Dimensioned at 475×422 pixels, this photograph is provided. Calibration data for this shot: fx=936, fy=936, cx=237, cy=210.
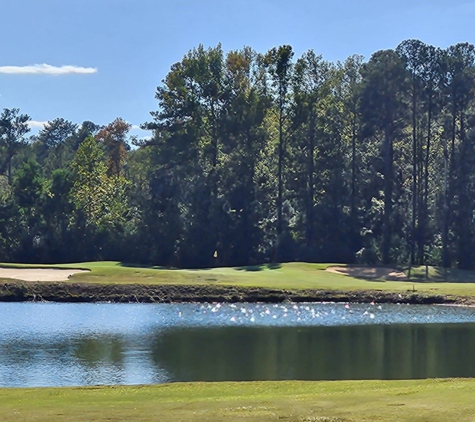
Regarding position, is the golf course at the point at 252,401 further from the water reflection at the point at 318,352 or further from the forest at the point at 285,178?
the forest at the point at 285,178

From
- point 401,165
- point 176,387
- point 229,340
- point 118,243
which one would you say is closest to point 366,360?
point 229,340

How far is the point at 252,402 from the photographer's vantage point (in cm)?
1859

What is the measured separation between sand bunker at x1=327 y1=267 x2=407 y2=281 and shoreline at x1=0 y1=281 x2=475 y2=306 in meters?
13.9

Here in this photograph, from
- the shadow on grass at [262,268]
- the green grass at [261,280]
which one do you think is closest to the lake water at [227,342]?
the green grass at [261,280]

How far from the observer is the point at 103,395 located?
798 inches

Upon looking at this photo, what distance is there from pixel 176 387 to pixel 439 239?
6056cm

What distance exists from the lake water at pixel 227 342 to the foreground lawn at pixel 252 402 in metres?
3.39

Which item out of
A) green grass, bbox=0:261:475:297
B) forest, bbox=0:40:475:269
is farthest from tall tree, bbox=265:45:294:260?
green grass, bbox=0:261:475:297

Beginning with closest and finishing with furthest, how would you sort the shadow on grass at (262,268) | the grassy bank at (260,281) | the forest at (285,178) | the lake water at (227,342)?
the lake water at (227,342)
the grassy bank at (260,281)
the shadow on grass at (262,268)
the forest at (285,178)

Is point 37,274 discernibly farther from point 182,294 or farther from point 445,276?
point 445,276

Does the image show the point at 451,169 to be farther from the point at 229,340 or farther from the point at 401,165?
the point at 229,340

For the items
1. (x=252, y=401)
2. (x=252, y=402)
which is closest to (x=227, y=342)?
(x=252, y=401)

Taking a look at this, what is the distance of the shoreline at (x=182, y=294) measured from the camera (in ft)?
161

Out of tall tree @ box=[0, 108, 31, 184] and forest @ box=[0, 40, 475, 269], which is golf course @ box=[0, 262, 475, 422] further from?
tall tree @ box=[0, 108, 31, 184]
